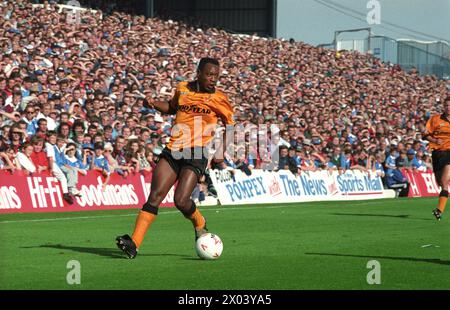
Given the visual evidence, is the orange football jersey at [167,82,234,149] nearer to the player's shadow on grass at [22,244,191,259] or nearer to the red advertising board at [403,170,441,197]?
the player's shadow on grass at [22,244,191,259]

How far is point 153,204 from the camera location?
11656mm

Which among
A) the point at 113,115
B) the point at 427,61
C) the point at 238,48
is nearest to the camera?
the point at 113,115

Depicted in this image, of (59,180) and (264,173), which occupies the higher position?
(264,173)

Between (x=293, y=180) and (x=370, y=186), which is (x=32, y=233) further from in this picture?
(x=370, y=186)

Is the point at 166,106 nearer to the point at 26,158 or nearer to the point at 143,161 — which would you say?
the point at 26,158

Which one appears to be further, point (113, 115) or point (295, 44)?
point (295, 44)

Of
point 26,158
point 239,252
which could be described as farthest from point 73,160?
point 239,252

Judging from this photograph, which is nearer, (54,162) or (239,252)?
(239,252)

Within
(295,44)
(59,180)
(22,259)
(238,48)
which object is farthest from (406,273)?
(295,44)

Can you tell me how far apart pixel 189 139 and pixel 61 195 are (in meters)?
11.6

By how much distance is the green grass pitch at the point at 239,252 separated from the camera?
9.50 m

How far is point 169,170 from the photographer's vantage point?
1180cm

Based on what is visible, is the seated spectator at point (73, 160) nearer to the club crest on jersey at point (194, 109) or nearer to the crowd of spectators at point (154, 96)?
the crowd of spectators at point (154, 96)
